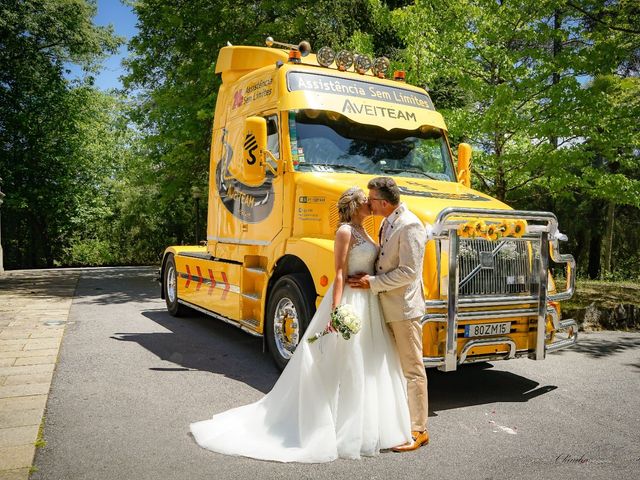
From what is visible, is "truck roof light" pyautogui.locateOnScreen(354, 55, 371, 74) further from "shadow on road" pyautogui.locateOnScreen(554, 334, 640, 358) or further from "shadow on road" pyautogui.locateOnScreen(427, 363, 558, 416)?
"shadow on road" pyautogui.locateOnScreen(554, 334, 640, 358)

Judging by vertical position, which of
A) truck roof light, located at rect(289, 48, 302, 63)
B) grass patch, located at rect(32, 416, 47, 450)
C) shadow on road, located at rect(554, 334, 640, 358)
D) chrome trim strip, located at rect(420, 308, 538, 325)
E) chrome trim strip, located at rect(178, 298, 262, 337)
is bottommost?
grass patch, located at rect(32, 416, 47, 450)

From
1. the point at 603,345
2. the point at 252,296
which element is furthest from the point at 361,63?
the point at 603,345

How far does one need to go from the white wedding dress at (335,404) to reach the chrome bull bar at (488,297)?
0.73 m

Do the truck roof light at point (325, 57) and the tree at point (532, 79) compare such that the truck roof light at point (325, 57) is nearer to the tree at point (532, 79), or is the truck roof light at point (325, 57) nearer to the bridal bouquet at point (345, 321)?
the bridal bouquet at point (345, 321)

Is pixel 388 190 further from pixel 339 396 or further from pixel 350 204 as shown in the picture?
pixel 339 396

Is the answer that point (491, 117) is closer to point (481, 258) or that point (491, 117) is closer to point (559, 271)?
point (481, 258)

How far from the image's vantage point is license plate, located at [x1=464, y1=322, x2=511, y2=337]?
5.18 meters

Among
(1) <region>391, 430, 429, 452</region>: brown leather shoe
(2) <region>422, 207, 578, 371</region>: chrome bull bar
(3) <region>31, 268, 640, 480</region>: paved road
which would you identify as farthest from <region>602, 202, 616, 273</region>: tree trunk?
(1) <region>391, 430, 429, 452</region>: brown leather shoe

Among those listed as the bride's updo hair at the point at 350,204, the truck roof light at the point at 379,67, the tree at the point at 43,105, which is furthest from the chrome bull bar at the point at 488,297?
the tree at the point at 43,105

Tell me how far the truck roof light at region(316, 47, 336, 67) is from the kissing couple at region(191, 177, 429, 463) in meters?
2.99

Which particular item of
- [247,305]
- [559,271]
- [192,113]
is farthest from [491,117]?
[559,271]

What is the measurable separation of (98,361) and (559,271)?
1610cm

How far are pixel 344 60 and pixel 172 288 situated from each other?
17.6 feet

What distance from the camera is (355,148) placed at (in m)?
6.50
